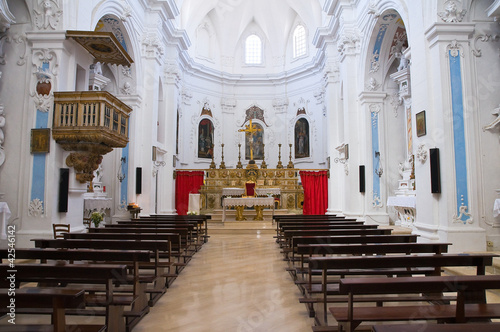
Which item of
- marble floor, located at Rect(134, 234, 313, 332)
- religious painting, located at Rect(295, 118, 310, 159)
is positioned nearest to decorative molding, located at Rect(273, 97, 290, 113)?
religious painting, located at Rect(295, 118, 310, 159)

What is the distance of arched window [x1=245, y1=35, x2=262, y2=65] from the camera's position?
71.4 feet

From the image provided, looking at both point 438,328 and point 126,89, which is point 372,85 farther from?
point 438,328

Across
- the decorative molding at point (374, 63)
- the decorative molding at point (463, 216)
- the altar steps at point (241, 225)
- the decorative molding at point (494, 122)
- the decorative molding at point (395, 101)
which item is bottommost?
the altar steps at point (241, 225)

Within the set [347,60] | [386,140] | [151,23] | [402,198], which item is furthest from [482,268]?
[151,23]

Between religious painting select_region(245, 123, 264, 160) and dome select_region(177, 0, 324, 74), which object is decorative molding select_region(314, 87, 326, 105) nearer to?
dome select_region(177, 0, 324, 74)

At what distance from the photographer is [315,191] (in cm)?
1603

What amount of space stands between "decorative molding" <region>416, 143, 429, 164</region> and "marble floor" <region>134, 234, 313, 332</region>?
3479 mm

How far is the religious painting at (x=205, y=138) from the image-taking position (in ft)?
64.7

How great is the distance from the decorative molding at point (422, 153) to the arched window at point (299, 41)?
14.2 meters

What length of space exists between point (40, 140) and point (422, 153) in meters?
7.58

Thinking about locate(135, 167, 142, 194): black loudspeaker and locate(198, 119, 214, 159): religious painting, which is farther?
locate(198, 119, 214, 159): religious painting

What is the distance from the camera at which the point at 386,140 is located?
37.6ft

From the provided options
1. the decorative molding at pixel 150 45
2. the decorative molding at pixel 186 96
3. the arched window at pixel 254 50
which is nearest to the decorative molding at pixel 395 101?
the decorative molding at pixel 150 45

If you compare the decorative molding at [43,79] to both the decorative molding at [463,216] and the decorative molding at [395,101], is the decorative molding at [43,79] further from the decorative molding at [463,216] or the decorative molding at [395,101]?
the decorative molding at [395,101]
